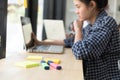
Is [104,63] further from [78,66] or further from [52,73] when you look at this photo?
[52,73]

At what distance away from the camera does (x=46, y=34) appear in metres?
3.06

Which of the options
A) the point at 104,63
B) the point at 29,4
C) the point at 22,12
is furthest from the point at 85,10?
the point at 29,4

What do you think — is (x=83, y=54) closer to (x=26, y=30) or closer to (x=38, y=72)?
(x=38, y=72)

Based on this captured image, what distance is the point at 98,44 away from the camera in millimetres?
1343

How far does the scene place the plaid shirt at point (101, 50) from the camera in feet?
4.42

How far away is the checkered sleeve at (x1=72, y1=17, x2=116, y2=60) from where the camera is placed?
1339 millimetres

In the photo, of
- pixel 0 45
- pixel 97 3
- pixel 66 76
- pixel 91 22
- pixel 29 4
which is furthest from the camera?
pixel 29 4

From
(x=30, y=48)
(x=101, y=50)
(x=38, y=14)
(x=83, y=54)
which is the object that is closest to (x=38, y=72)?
(x=83, y=54)

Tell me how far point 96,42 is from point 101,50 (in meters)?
0.07

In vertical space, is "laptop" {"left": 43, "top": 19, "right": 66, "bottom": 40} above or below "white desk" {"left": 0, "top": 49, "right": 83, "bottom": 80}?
above

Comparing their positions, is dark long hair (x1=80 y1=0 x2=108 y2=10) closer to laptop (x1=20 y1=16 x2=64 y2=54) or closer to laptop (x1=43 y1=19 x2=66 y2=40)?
laptop (x1=20 y1=16 x2=64 y2=54)

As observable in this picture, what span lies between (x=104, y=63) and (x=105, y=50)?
0.09 m

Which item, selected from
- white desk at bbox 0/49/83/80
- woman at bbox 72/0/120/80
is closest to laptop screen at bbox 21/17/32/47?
white desk at bbox 0/49/83/80

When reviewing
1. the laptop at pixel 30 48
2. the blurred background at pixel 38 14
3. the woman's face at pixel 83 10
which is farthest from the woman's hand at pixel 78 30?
the laptop at pixel 30 48
